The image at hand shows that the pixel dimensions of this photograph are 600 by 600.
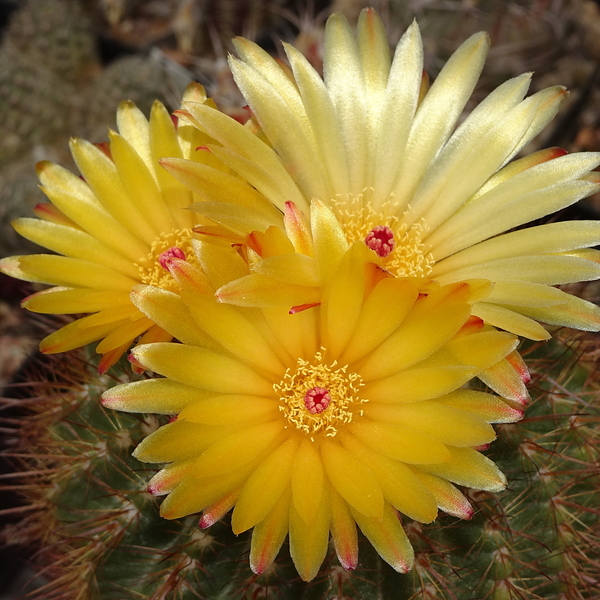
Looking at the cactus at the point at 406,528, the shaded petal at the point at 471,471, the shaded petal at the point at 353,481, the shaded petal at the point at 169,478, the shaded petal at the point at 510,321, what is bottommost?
the cactus at the point at 406,528

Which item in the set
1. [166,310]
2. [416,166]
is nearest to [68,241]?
[166,310]

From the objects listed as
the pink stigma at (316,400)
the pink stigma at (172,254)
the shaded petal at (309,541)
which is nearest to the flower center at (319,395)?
the pink stigma at (316,400)

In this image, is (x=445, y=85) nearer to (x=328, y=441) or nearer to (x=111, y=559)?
(x=328, y=441)

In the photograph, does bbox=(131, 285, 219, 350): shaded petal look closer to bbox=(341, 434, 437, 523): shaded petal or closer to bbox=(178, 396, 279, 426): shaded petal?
bbox=(178, 396, 279, 426): shaded petal

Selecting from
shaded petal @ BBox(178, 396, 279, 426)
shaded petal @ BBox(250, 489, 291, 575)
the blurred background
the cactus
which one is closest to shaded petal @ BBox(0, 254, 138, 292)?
the cactus

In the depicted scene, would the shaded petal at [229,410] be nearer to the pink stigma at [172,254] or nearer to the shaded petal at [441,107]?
the pink stigma at [172,254]

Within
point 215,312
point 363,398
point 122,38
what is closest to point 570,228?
point 363,398

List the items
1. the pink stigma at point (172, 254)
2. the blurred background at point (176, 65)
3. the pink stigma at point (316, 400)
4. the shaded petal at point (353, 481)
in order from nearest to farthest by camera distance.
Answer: the shaded petal at point (353, 481)
the pink stigma at point (316, 400)
the pink stigma at point (172, 254)
the blurred background at point (176, 65)
